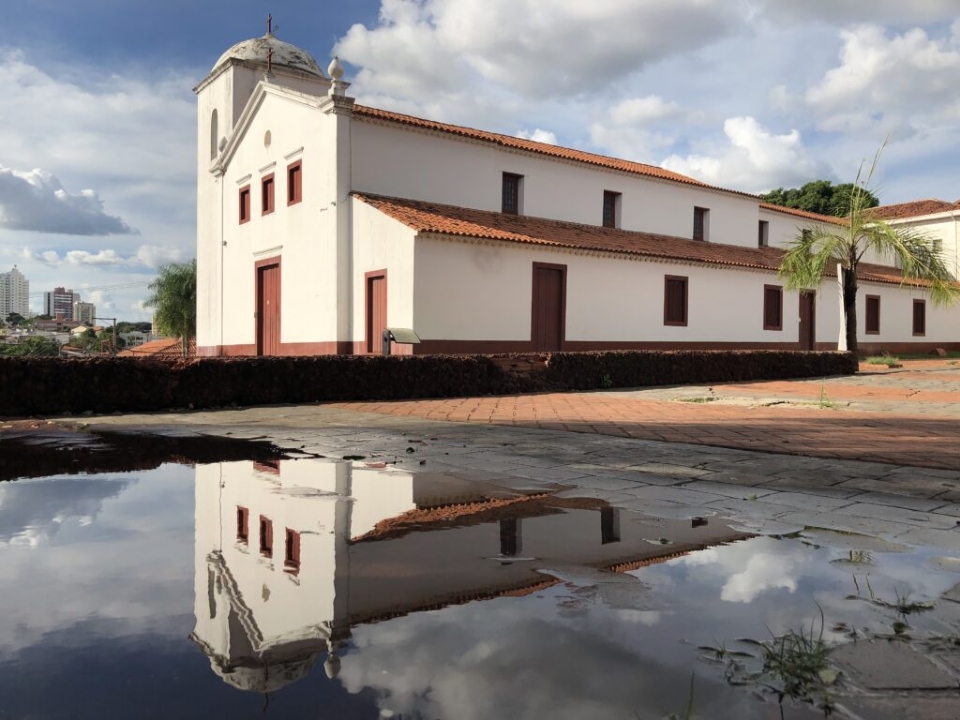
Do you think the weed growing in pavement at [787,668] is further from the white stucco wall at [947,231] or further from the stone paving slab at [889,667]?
the white stucco wall at [947,231]

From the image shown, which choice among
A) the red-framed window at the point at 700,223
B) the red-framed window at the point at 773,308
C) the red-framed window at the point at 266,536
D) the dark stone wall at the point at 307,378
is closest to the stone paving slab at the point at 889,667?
the red-framed window at the point at 266,536

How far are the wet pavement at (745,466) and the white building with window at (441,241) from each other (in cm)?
667

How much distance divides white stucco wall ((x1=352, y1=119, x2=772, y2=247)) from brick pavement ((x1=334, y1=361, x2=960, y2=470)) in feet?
29.9

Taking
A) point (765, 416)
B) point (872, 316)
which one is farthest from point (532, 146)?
point (872, 316)

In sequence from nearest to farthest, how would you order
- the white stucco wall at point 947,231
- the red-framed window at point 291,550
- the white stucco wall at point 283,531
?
the white stucco wall at point 283,531
the red-framed window at point 291,550
the white stucco wall at point 947,231

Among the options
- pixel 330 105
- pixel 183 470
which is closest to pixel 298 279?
pixel 330 105

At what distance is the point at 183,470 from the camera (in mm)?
5805

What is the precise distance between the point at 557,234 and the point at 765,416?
12.7 meters

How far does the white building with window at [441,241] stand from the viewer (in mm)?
18688

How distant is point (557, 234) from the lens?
21.8 meters

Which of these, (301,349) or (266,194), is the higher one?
(266,194)

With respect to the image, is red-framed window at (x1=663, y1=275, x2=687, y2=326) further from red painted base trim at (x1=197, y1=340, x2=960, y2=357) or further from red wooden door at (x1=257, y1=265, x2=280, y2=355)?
red wooden door at (x1=257, y1=265, x2=280, y2=355)

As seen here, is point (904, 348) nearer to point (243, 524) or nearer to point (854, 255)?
point (854, 255)

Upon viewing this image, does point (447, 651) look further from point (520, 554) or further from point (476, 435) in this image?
point (476, 435)
